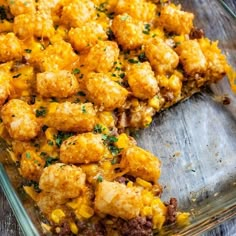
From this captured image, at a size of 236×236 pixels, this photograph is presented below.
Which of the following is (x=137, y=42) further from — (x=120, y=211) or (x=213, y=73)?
(x=120, y=211)

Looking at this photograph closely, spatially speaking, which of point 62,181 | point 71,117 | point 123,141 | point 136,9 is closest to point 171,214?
point 123,141

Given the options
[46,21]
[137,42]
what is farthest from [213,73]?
[46,21]

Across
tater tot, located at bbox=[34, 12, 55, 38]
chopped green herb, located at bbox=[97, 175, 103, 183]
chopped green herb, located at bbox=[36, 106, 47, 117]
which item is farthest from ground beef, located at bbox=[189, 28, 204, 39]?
chopped green herb, located at bbox=[97, 175, 103, 183]

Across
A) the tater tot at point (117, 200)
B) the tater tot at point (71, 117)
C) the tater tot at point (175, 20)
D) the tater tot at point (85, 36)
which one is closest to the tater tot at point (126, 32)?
the tater tot at point (85, 36)

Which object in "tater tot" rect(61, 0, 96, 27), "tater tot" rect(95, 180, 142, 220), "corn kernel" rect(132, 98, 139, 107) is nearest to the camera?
"tater tot" rect(95, 180, 142, 220)

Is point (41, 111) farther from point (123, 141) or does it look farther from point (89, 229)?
point (89, 229)

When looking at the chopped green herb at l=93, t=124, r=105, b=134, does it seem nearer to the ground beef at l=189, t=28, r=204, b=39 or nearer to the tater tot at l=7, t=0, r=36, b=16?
the tater tot at l=7, t=0, r=36, b=16
